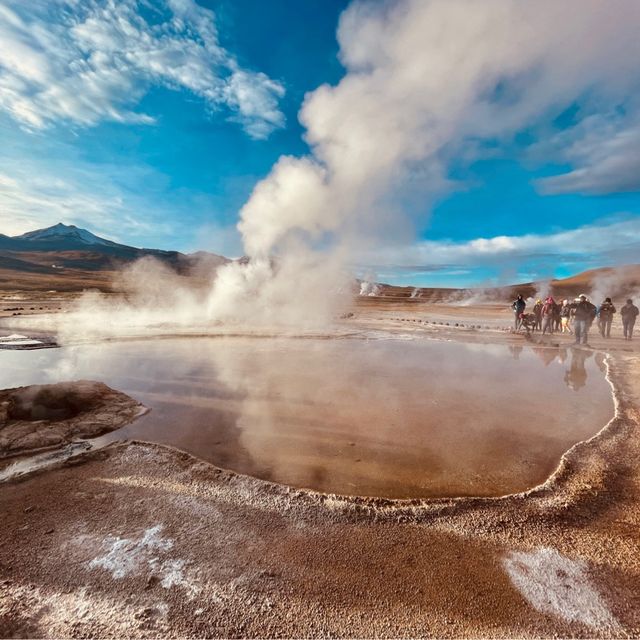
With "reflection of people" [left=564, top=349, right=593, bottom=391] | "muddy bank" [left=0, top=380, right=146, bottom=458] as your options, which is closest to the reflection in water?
"reflection of people" [left=564, top=349, right=593, bottom=391]

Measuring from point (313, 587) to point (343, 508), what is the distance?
Answer: 110cm

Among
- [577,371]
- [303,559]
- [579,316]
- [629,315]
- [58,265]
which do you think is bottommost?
[303,559]

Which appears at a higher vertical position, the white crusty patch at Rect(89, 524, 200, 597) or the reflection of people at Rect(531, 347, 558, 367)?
the reflection of people at Rect(531, 347, 558, 367)

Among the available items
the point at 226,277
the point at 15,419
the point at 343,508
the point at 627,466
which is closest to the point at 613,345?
the point at 627,466

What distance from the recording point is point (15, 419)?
6086 millimetres

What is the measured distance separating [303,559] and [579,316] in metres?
17.1

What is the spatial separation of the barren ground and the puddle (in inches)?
21.9

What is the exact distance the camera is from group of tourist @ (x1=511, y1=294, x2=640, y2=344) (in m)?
15.5

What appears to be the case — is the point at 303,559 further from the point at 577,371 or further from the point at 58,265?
the point at 58,265

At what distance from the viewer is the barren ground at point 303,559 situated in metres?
2.66

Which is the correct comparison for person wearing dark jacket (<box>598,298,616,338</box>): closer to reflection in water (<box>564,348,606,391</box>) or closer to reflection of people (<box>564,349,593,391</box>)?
reflection in water (<box>564,348,606,391</box>)

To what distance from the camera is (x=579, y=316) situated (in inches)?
608

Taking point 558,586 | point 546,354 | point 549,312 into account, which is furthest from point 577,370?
point 558,586

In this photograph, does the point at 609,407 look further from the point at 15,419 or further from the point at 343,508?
the point at 15,419
